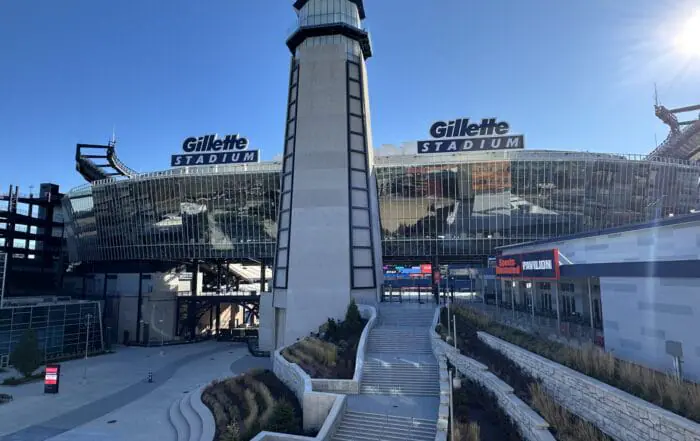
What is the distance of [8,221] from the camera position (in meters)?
77.5

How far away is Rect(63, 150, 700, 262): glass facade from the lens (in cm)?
5912

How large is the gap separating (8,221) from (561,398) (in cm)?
9336

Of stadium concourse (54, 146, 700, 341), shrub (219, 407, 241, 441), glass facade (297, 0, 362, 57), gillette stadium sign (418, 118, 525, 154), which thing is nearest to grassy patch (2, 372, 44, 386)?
stadium concourse (54, 146, 700, 341)

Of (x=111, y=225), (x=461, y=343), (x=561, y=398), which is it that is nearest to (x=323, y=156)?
(x=461, y=343)

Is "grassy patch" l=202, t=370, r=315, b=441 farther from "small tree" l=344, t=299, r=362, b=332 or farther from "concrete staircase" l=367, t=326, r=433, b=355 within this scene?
"small tree" l=344, t=299, r=362, b=332

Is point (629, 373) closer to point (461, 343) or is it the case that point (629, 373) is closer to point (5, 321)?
point (461, 343)

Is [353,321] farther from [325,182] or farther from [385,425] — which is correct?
[385,425]

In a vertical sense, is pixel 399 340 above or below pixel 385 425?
above

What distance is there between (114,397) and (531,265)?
34186 millimetres

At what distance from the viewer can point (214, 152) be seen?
63.8 metres

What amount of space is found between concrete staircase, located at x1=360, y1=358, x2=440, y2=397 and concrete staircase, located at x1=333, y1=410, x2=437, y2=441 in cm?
340

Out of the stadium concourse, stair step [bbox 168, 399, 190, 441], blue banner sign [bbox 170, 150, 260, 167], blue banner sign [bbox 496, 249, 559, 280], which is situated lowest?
stair step [bbox 168, 399, 190, 441]

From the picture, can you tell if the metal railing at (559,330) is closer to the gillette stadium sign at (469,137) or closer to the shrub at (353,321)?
the shrub at (353,321)

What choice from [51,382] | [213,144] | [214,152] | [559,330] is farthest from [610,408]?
[213,144]
